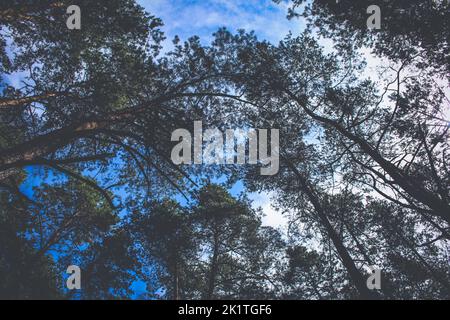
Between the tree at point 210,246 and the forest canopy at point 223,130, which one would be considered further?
the tree at point 210,246

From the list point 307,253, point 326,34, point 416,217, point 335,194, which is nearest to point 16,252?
point 307,253

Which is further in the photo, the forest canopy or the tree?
the tree

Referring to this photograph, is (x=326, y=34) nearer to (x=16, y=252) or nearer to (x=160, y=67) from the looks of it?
(x=160, y=67)

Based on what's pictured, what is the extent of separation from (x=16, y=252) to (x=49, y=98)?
9317 millimetres

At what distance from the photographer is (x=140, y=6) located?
976 centimetres

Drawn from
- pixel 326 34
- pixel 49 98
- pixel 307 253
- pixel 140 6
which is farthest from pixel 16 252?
pixel 326 34

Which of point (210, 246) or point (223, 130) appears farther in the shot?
point (210, 246)

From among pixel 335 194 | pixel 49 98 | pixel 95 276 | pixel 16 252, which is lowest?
pixel 95 276

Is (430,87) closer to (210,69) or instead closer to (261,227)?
(210,69)

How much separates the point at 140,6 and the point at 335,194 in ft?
33.4

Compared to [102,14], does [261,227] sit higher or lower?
lower
